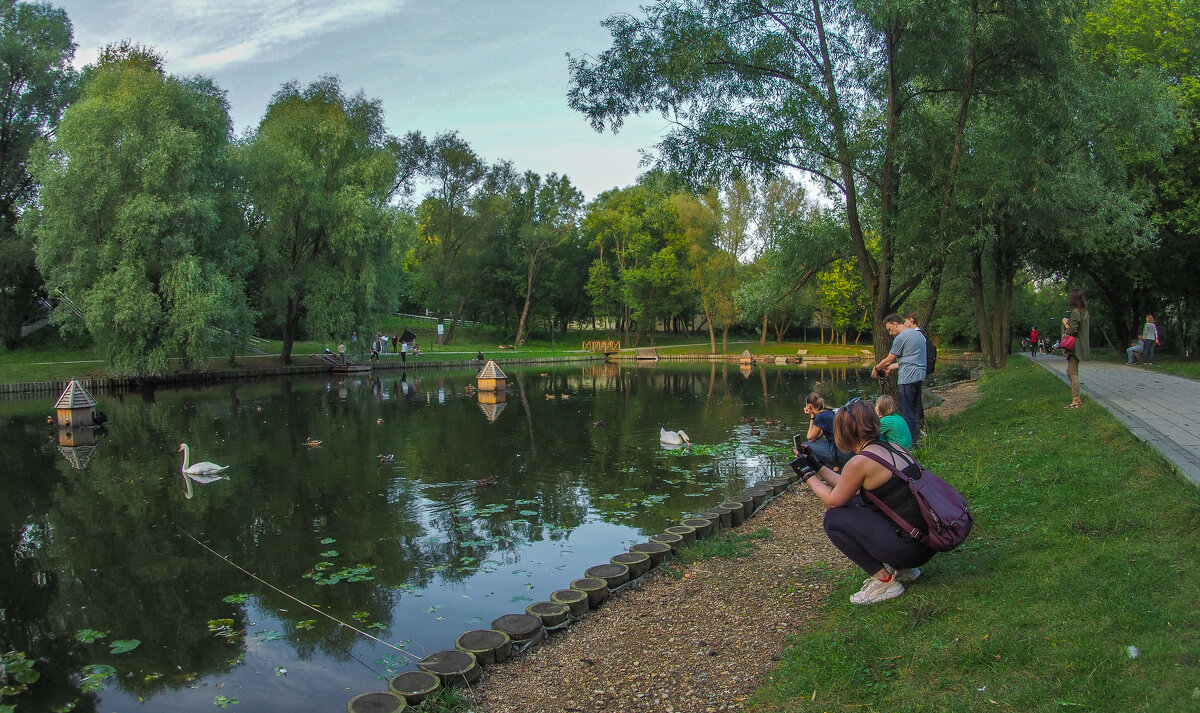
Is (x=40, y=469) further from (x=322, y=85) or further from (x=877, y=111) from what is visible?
(x=322, y=85)

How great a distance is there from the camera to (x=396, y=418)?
2036 cm

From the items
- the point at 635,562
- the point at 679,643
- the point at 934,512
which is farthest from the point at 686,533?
the point at 934,512

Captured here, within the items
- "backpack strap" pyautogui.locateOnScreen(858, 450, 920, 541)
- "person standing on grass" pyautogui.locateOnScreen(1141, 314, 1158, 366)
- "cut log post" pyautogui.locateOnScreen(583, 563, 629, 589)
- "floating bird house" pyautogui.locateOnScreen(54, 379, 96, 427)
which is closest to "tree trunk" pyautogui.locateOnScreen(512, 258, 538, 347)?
"floating bird house" pyautogui.locateOnScreen(54, 379, 96, 427)

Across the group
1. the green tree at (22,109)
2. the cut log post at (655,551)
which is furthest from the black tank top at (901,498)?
the green tree at (22,109)

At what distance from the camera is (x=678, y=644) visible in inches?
211

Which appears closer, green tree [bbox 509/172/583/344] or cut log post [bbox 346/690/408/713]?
cut log post [bbox 346/690/408/713]

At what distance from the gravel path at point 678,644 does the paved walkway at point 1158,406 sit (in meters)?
3.33

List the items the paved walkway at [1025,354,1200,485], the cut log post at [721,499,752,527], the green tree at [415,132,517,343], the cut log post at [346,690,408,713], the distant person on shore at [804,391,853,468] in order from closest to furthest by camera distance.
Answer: the cut log post at [346,690,408,713], the paved walkway at [1025,354,1200,485], the distant person on shore at [804,391,853,468], the cut log post at [721,499,752,527], the green tree at [415,132,517,343]

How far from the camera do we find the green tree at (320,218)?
1422 inches

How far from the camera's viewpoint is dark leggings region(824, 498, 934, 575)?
4984mm

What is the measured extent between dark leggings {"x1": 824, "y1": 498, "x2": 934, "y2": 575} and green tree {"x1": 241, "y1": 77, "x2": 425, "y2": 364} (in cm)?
3505

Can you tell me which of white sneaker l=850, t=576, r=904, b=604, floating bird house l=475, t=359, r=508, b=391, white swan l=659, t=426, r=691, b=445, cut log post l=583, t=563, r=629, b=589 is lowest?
cut log post l=583, t=563, r=629, b=589

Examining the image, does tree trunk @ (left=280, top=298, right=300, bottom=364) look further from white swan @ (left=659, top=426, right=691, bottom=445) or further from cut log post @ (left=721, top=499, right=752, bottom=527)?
cut log post @ (left=721, top=499, right=752, bottom=527)

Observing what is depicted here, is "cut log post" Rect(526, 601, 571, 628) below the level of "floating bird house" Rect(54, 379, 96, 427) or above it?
below
